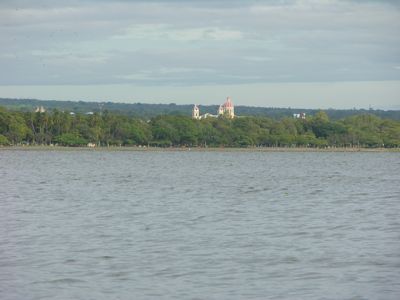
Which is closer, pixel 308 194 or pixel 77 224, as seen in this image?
pixel 77 224

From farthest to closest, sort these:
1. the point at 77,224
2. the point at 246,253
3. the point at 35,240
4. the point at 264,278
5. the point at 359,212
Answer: the point at 359,212
the point at 77,224
the point at 35,240
the point at 246,253
the point at 264,278

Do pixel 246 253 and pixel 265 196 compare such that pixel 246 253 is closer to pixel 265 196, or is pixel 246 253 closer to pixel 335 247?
pixel 335 247

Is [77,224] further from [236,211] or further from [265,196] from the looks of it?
[265,196]

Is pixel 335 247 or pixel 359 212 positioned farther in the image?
pixel 359 212

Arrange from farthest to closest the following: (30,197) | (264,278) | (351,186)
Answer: (351,186) < (30,197) < (264,278)

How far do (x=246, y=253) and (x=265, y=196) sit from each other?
80.1 ft

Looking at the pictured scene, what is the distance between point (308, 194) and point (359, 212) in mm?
13297

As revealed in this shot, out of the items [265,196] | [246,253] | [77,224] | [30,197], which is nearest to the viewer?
[246,253]

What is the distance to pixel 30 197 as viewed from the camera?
47406 mm

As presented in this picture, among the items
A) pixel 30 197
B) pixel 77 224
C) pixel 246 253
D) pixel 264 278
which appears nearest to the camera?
pixel 264 278

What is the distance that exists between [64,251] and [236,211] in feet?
48.0

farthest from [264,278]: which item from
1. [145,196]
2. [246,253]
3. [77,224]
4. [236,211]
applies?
[145,196]

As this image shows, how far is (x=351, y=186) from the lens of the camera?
210 ft

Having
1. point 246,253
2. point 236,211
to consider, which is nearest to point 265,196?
point 236,211
